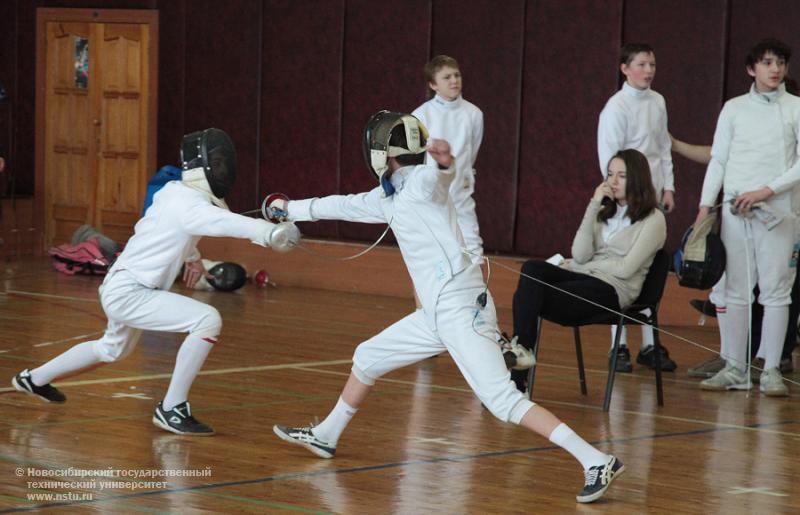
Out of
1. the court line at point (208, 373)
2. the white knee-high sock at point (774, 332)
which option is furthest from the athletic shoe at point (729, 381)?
the court line at point (208, 373)

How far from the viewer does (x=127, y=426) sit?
178 inches

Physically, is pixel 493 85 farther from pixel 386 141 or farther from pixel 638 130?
pixel 386 141

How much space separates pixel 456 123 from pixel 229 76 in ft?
15.4

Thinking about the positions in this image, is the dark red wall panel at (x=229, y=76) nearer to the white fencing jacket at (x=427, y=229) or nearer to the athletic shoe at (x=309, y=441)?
the athletic shoe at (x=309, y=441)

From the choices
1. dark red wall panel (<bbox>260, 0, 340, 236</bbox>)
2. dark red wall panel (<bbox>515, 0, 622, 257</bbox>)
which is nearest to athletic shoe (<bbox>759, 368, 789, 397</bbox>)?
dark red wall panel (<bbox>515, 0, 622, 257</bbox>)

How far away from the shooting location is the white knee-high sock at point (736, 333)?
5.71 m

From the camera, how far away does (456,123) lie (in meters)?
6.45

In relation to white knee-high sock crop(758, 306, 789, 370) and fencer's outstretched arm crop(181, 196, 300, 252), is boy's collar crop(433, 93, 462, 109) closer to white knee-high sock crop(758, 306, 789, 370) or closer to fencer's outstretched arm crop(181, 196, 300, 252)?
white knee-high sock crop(758, 306, 789, 370)

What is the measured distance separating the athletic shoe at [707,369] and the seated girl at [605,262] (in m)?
0.93

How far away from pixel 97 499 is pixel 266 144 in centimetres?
730

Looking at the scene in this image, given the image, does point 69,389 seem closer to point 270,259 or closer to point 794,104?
point 794,104

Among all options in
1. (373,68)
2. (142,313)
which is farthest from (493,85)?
(142,313)

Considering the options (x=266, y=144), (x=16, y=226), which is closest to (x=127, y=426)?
(x=266, y=144)

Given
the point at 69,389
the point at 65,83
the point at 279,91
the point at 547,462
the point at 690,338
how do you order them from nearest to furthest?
1. the point at 547,462
2. the point at 69,389
3. the point at 690,338
4. the point at 279,91
5. the point at 65,83
